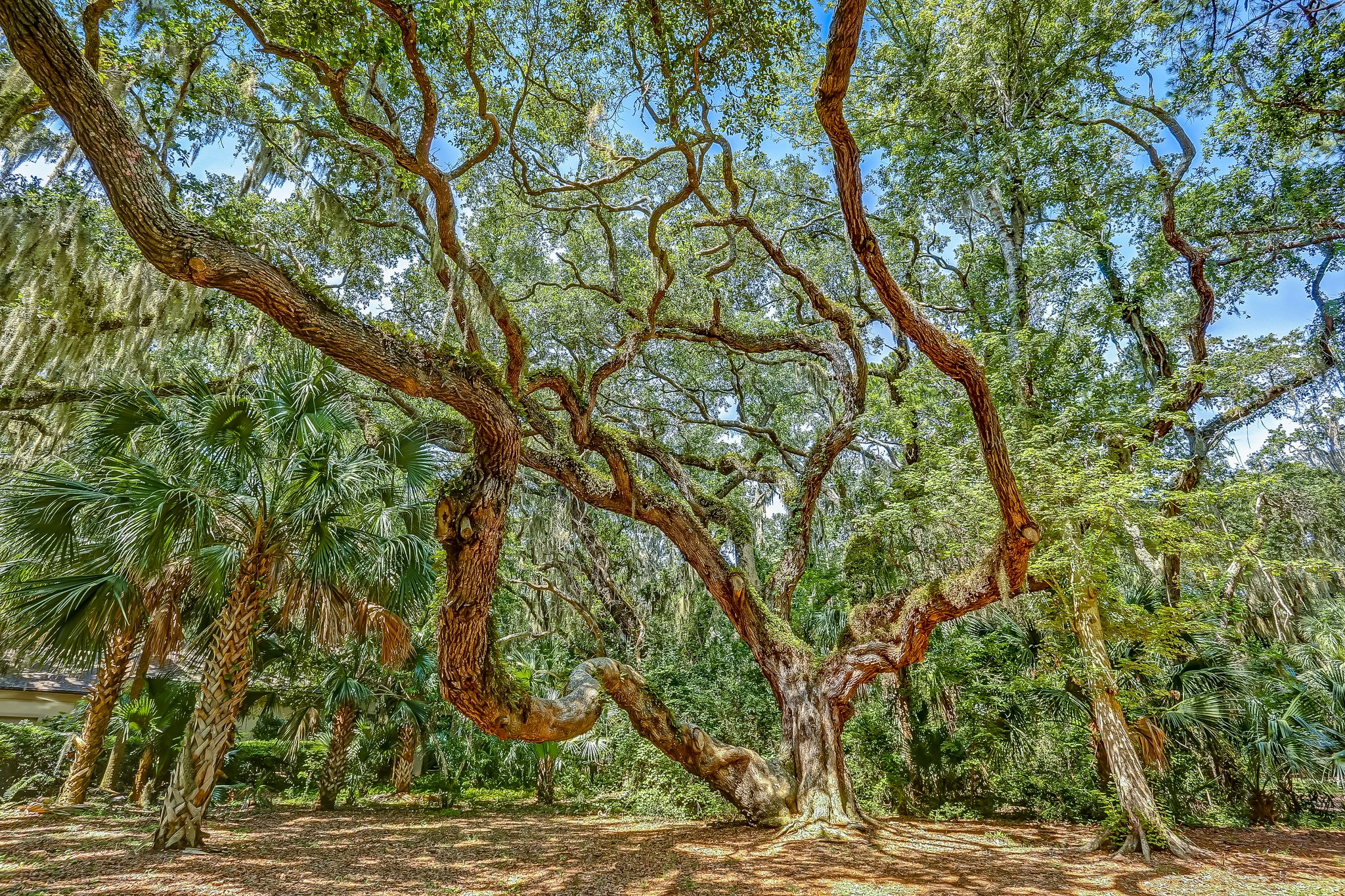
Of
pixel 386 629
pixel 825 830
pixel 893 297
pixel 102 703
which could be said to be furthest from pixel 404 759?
pixel 893 297

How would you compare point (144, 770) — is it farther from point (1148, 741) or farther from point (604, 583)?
point (1148, 741)

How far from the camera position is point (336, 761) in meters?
8.51

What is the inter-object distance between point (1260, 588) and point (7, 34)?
533 inches

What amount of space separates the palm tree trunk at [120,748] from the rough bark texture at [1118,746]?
1147cm

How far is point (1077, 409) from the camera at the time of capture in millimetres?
6559

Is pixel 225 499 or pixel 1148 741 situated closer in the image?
pixel 225 499

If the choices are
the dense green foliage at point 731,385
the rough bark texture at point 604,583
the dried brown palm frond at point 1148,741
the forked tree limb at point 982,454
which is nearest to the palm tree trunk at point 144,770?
the dense green foliage at point 731,385

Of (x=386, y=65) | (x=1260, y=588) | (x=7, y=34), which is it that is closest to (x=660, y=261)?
(x=386, y=65)

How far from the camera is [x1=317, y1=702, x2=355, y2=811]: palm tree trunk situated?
27.3 ft

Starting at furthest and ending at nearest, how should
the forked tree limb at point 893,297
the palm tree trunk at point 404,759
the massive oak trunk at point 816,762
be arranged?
the palm tree trunk at point 404,759, the massive oak trunk at point 816,762, the forked tree limb at point 893,297

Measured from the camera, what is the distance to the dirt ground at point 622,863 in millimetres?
4066

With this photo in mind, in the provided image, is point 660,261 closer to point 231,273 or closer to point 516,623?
point 231,273

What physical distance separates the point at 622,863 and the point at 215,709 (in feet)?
12.4

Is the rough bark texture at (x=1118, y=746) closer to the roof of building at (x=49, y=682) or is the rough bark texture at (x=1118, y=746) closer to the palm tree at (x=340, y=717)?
the palm tree at (x=340, y=717)
